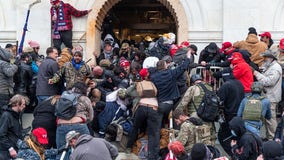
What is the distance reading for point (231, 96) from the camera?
513 inches

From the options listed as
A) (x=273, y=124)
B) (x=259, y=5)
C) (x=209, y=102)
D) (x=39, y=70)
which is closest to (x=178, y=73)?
(x=209, y=102)

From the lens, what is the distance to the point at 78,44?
1870 centimetres

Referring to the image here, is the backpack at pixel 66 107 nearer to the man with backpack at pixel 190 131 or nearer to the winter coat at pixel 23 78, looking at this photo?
the man with backpack at pixel 190 131

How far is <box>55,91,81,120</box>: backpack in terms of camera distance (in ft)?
37.8

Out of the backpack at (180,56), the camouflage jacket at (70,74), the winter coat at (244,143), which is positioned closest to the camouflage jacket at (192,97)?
the backpack at (180,56)

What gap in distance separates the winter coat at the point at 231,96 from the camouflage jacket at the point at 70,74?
2.93 m

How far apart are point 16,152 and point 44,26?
25.9 feet

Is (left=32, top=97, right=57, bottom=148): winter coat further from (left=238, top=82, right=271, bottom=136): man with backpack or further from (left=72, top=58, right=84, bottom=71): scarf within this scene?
(left=238, top=82, right=271, bottom=136): man with backpack

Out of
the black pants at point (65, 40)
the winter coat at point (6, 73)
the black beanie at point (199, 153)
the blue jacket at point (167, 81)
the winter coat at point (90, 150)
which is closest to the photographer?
the winter coat at point (90, 150)

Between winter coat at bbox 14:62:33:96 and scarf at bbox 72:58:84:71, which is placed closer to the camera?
scarf at bbox 72:58:84:71

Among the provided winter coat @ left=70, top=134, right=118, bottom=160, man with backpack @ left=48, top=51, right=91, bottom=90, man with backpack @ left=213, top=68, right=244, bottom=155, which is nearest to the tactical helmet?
man with backpack @ left=48, top=51, right=91, bottom=90

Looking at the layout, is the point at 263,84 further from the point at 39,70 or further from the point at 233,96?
the point at 39,70

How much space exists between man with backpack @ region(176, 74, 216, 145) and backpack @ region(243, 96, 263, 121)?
22.1 inches

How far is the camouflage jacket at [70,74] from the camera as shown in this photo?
44.4 ft
